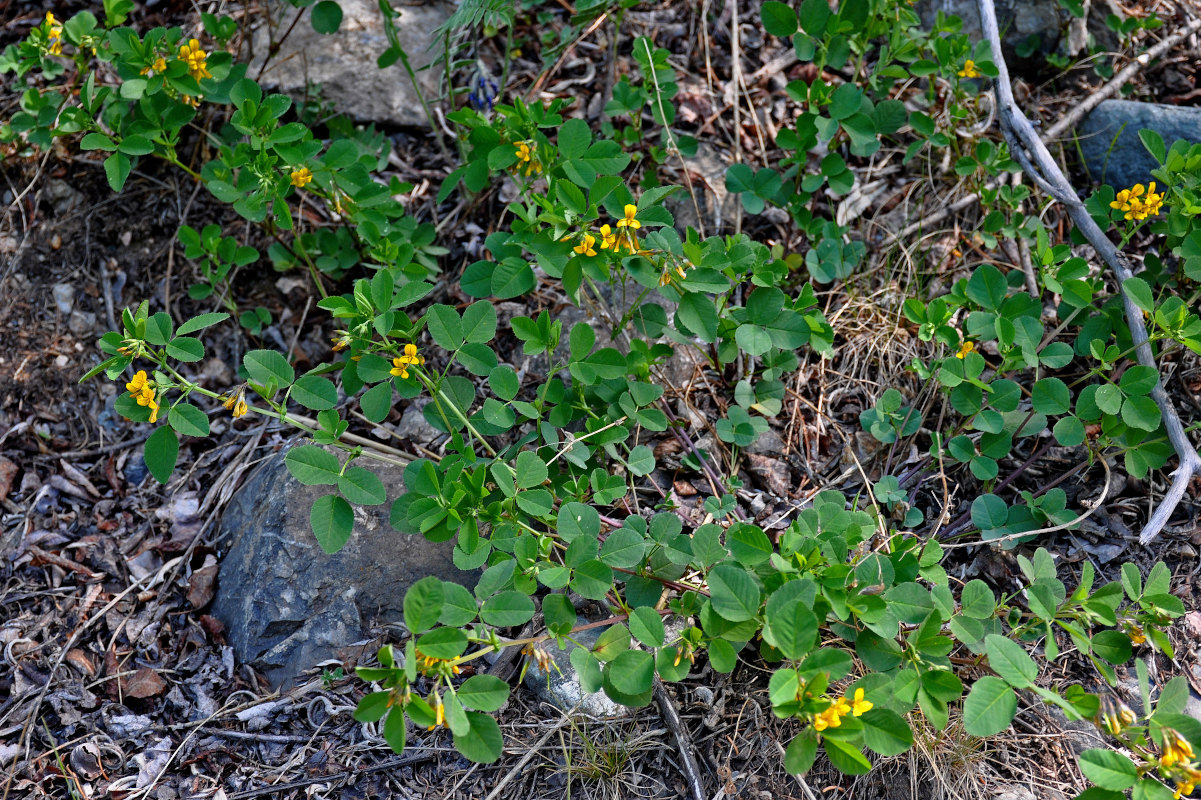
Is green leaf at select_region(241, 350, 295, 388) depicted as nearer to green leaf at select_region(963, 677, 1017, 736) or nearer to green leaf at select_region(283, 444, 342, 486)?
green leaf at select_region(283, 444, 342, 486)

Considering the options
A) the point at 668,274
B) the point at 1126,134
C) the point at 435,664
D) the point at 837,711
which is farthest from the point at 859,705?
the point at 1126,134

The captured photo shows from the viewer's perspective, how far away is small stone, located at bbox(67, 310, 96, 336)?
317 centimetres

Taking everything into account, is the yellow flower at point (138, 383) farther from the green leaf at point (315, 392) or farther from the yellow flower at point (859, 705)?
the yellow flower at point (859, 705)

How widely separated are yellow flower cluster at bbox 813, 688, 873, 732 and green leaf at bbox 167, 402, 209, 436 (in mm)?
1605


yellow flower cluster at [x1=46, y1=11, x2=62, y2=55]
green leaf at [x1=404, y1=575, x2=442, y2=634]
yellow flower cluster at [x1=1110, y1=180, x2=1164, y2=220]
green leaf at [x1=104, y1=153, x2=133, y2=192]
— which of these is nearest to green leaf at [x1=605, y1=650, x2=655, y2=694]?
green leaf at [x1=404, y1=575, x2=442, y2=634]

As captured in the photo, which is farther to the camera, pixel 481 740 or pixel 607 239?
pixel 607 239

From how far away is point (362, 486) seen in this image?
7.10ft

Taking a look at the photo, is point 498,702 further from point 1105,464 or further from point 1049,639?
point 1105,464

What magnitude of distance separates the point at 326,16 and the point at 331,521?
6.34 ft

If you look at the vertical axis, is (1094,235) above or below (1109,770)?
above

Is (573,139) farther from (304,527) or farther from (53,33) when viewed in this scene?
(53,33)

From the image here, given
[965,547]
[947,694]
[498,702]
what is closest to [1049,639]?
[947,694]

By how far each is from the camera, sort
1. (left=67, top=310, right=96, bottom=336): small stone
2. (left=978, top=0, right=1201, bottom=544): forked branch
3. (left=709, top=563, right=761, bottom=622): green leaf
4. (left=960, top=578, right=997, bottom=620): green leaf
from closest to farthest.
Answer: (left=709, top=563, right=761, bottom=622): green leaf, (left=960, top=578, right=997, bottom=620): green leaf, (left=978, top=0, right=1201, bottom=544): forked branch, (left=67, top=310, right=96, bottom=336): small stone

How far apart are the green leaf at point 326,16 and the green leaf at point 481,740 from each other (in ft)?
8.14
